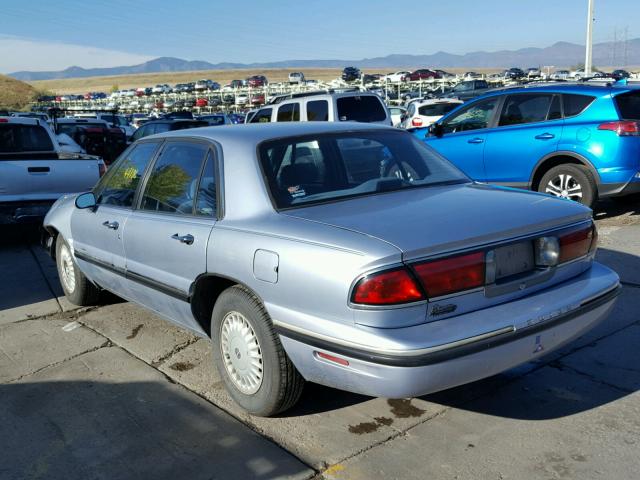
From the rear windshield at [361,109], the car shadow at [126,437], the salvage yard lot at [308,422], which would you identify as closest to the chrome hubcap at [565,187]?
the salvage yard lot at [308,422]

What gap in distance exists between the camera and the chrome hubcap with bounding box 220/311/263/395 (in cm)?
361

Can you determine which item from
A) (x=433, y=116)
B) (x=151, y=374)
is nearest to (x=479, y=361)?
(x=151, y=374)

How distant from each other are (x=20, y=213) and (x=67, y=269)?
2685mm

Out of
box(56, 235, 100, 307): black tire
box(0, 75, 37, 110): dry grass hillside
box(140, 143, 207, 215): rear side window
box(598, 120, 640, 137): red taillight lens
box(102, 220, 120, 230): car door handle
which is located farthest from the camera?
box(0, 75, 37, 110): dry grass hillside

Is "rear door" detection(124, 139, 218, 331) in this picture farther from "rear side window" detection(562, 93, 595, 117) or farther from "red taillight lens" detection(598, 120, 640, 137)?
"rear side window" detection(562, 93, 595, 117)

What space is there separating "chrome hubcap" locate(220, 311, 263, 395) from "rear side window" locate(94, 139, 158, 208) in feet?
4.79

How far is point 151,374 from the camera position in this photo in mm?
4410

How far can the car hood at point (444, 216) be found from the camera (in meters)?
3.04

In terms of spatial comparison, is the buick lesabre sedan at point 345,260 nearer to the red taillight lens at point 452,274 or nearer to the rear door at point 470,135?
the red taillight lens at point 452,274

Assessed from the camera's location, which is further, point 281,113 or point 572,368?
point 281,113

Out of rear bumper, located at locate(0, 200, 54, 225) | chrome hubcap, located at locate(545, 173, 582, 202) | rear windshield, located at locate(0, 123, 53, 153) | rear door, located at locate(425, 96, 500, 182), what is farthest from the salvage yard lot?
rear windshield, located at locate(0, 123, 53, 153)

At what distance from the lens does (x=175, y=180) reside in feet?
14.3

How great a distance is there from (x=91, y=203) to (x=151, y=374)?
5.04 feet

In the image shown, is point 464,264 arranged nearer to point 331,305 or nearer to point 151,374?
point 331,305
